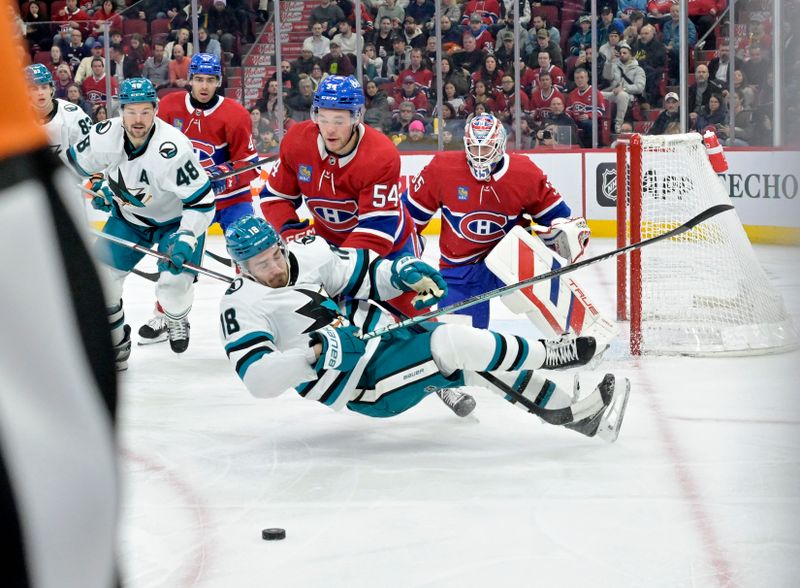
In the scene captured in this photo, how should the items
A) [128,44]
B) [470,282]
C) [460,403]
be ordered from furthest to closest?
[128,44] < [470,282] < [460,403]

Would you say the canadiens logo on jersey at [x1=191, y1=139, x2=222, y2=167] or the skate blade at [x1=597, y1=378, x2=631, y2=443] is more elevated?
the canadiens logo on jersey at [x1=191, y1=139, x2=222, y2=167]

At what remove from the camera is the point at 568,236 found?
433 centimetres

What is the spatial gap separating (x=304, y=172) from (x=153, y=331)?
1.49m

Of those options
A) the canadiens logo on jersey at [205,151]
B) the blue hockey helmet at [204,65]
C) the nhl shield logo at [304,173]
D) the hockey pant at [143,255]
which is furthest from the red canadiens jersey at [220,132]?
the nhl shield logo at [304,173]

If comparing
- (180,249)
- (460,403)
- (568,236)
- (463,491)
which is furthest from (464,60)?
(463,491)

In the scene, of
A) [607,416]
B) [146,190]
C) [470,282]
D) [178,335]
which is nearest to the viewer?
[607,416]

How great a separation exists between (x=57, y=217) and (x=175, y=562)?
2.14m

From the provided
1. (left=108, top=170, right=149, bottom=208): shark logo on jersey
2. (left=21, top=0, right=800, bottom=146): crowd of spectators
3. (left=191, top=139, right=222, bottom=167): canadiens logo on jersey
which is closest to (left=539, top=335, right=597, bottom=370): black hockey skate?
(left=108, top=170, right=149, bottom=208): shark logo on jersey

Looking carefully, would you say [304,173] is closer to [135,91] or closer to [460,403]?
[135,91]

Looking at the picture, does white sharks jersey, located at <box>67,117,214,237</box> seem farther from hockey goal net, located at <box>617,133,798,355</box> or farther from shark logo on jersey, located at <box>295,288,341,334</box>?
hockey goal net, located at <box>617,133,798,355</box>

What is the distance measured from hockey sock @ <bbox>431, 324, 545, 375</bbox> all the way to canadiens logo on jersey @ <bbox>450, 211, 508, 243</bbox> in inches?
55.5

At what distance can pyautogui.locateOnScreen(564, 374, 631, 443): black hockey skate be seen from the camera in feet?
10.7

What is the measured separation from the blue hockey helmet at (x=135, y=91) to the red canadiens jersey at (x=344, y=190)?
0.63 meters

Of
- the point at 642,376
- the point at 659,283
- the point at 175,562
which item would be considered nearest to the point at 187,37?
the point at 659,283
